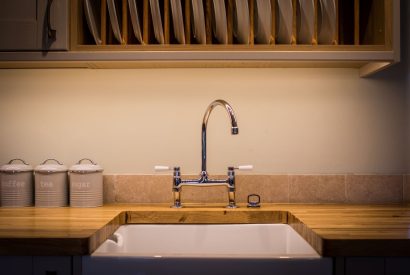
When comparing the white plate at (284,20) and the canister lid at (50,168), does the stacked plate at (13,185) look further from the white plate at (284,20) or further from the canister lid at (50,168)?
the white plate at (284,20)

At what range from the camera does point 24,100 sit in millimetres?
1879

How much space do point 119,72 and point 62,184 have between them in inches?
18.3

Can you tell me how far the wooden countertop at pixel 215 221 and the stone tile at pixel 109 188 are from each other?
0.06 m

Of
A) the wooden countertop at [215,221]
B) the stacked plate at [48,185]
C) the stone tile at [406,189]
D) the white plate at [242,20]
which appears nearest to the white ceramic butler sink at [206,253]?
the wooden countertop at [215,221]

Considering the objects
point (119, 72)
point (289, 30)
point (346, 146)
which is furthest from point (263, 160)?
point (119, 72)

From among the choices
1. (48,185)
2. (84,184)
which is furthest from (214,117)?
(48,185)

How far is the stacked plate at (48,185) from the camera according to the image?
1721 millimetres

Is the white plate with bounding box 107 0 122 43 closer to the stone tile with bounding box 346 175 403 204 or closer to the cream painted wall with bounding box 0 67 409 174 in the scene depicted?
the cream painted wall with bounding box 0 67 409 174

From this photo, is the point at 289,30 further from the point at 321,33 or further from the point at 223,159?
the point at 223,159

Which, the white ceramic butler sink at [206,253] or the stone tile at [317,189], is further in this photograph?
the stone tile at [317,189]

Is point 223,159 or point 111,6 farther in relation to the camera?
point 223,159

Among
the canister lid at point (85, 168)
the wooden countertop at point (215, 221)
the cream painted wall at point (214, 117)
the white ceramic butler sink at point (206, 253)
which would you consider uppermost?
the cream painted wall at point (214, 117)

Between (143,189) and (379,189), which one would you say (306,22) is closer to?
(379,189)

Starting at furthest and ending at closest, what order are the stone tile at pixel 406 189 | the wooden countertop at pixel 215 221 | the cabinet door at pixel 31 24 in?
the stone tile at pixel 406 189
the cabinet door at pixel 31 24
the wooden countertop at pixel 215 221
